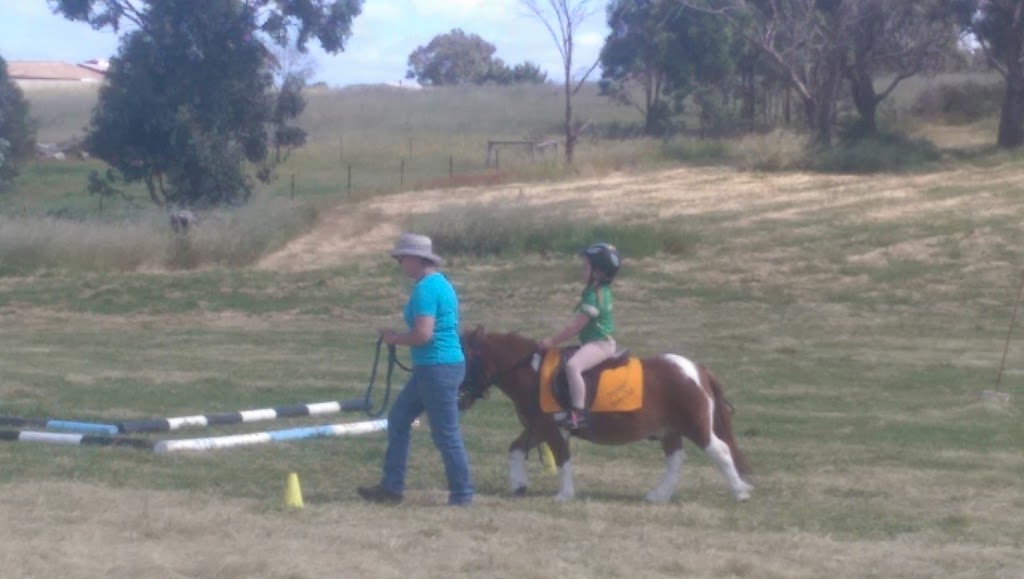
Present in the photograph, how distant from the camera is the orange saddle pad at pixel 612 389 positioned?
9828mm

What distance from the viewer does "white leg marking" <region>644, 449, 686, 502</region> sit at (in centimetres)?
984

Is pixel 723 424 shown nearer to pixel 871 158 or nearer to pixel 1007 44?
pixel 871 158

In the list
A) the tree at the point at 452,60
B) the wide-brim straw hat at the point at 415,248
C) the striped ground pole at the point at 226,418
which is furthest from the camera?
the tree at the point at 452,60

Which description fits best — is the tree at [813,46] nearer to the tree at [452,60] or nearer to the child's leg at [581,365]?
the child's leg at [581,365]

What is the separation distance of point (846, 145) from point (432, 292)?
36.9m

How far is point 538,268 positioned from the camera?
92.6 feet

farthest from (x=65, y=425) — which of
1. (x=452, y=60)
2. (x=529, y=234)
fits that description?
(x=452, y=60)

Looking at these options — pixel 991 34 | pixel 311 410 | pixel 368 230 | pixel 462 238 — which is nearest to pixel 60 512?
pixel 311 410

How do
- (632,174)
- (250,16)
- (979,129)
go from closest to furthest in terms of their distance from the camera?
(250,16) < (632,174) < (979,129)

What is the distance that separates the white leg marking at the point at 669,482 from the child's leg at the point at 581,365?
74 cm

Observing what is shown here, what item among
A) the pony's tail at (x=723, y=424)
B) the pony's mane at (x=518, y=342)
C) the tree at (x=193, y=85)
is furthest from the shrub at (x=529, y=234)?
the pony's mane at (x=518, y=342)

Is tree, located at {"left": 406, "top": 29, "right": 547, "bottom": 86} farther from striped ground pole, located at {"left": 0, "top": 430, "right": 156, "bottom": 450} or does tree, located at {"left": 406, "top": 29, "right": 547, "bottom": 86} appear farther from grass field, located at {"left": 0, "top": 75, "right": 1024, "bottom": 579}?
striped ground pole, located at {"left": 0, "top": 430, "right": 156, "bottom": 450}

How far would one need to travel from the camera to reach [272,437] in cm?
1198

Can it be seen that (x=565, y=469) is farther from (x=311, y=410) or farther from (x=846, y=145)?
(x=846, y=145)
